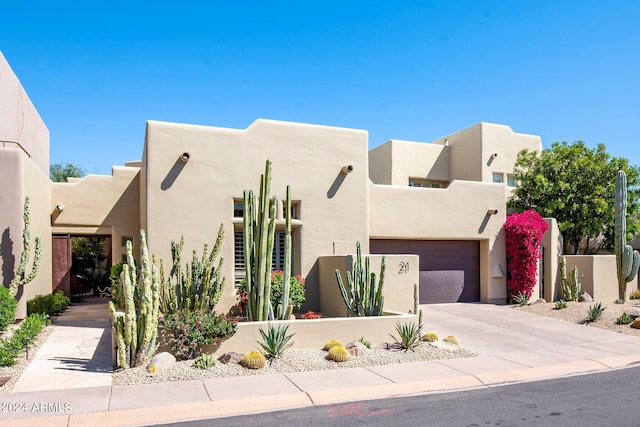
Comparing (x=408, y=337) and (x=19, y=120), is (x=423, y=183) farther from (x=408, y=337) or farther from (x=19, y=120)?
(x=19, y=120)

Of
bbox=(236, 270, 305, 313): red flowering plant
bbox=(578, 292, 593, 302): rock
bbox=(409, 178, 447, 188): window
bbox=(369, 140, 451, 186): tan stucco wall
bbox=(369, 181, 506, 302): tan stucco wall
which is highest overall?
bbox=(369, 140, 451, 186): tan stucco wall

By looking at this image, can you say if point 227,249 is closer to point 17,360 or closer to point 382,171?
point 17,360

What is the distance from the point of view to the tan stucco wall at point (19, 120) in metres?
15.0

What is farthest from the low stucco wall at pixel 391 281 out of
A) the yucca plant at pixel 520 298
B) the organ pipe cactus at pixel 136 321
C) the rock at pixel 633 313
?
the rock at pixel 633 313

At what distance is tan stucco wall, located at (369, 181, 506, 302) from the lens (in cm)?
1798

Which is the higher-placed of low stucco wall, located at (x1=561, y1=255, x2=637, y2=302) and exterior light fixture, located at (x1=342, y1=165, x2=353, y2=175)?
exterior light fixture, located at (x1=342, y1=165, x2=353, y2=175)

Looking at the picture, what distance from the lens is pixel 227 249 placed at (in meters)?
15.2

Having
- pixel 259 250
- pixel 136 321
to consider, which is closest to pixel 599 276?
pixel 259 250

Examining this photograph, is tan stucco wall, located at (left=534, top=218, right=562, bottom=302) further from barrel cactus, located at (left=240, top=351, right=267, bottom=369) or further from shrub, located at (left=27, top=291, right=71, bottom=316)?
shrub, located at (left=27, top=291, right=71, bottom=316)

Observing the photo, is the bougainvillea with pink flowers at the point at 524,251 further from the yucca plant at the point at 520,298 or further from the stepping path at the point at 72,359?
the stepping path at the point at 72,359

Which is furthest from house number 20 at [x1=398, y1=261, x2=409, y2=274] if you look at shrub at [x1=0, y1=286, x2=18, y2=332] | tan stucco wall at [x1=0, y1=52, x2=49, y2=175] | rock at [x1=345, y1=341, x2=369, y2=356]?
tan stucco wall at [x1=0, y1=52, x2=49, y2=175]

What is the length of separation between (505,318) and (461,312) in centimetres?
142

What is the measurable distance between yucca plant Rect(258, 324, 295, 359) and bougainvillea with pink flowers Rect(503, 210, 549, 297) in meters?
11.5

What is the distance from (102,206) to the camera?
17297mm
